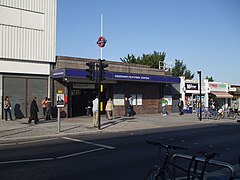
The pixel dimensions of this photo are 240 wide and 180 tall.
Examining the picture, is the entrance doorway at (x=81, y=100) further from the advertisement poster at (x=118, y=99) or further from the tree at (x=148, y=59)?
the tree at (x=148, y=59)

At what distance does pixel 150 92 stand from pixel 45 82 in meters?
11.5

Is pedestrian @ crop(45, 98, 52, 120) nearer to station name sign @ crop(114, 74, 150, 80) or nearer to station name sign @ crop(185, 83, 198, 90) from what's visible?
station name sign @ crop(114, 74, 150, 80)

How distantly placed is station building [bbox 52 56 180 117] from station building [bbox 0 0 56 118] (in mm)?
1182

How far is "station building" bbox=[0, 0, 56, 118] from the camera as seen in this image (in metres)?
20.1

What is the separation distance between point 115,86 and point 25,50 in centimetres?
870

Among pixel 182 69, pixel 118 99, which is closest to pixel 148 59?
pixel 182 69

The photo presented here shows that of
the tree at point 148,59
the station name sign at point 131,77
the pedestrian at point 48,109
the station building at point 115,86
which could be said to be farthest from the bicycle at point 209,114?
the tree at point 148,59

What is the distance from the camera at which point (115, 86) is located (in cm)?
2589

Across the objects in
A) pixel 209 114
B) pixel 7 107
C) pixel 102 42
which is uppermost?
pixel 102 42

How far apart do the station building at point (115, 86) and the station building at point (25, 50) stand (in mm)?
1182

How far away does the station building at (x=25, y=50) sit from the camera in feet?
65.9

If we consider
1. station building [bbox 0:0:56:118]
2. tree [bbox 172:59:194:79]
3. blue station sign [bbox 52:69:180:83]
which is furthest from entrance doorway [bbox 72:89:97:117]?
tree [bbox 172:59:194:79]

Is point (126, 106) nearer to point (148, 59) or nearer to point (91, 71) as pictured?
point (91, 71)

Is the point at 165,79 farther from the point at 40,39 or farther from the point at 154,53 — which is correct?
the point at 154,53
